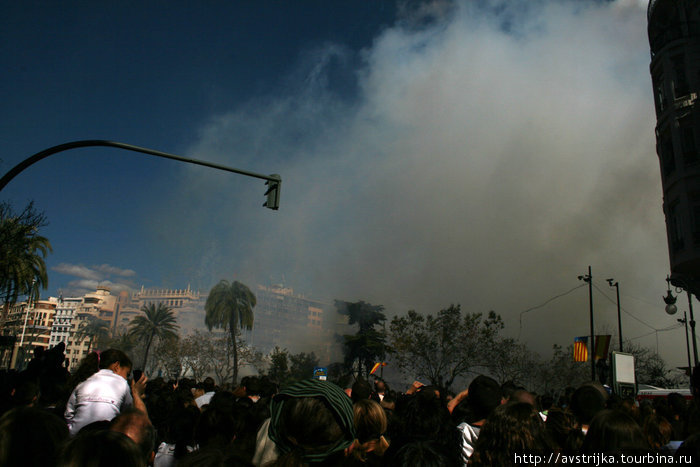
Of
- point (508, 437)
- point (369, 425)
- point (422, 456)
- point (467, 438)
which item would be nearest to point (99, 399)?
point (369, 425)

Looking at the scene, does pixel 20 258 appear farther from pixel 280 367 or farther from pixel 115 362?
pixel 280 367

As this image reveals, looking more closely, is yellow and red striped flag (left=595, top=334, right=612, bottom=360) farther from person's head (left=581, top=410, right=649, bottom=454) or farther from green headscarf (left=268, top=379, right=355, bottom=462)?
green headscarf (left=268, top=379, right=355, bottom=462)

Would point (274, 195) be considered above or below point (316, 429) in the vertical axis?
above

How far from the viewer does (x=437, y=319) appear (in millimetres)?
41938

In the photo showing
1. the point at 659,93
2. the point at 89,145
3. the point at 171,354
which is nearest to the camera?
the point at 89,145

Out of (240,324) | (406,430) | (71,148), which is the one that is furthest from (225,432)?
(240,324)

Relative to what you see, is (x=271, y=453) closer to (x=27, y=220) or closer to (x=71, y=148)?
(x=71, y=148)

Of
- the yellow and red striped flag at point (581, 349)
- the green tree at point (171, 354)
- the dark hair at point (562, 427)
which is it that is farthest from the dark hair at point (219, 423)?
the green tree at point (171, 354)

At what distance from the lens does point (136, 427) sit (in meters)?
2.96

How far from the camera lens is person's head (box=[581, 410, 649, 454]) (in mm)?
3062

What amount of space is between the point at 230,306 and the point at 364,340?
57.2 feet

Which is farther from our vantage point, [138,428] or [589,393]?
[589,393]

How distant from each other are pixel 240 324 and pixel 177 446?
5318cm

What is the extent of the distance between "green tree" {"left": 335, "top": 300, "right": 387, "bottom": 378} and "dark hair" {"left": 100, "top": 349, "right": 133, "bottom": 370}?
5073 cm
